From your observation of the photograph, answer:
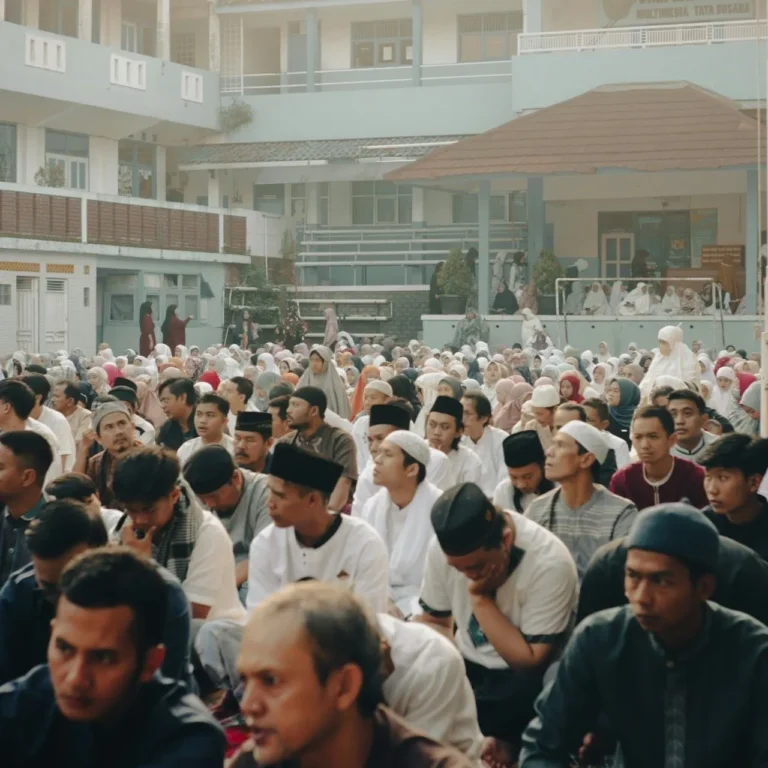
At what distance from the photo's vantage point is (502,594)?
508cm

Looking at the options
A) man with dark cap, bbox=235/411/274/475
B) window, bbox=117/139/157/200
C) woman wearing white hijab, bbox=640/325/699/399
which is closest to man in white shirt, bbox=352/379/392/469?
man with dark cap, bbox=235/411/274/475

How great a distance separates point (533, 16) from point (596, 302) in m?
9.05

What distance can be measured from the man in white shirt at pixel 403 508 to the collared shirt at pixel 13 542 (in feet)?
5.56

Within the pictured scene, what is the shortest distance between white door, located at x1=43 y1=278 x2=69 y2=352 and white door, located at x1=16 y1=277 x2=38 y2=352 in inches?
10.3

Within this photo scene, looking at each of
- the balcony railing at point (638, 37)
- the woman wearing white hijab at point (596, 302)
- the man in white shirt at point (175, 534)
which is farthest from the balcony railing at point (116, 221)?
the man in white shirt at point (175, 534)

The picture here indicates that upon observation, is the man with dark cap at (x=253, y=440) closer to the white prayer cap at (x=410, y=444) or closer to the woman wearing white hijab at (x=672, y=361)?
the white prayer cap at (x=410, y=444)

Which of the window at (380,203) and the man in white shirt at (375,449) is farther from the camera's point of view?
the window at (380,203)

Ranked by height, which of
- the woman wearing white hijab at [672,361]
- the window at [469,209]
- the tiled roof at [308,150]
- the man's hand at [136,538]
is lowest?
the man's hand at [136,538]

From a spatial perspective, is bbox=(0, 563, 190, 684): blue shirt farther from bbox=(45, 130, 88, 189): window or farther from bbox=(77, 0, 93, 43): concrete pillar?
bbox=(77, 0, 93, 43): concrete pillar

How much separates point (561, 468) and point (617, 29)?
27.7m

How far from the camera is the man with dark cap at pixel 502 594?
489cm

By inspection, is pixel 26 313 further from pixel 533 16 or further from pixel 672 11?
pixel 672 11

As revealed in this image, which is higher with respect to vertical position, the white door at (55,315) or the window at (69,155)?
the window at (69,155)

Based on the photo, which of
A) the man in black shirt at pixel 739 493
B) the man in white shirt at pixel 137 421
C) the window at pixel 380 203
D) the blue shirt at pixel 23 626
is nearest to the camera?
the blue shirt at pixel 23 626
